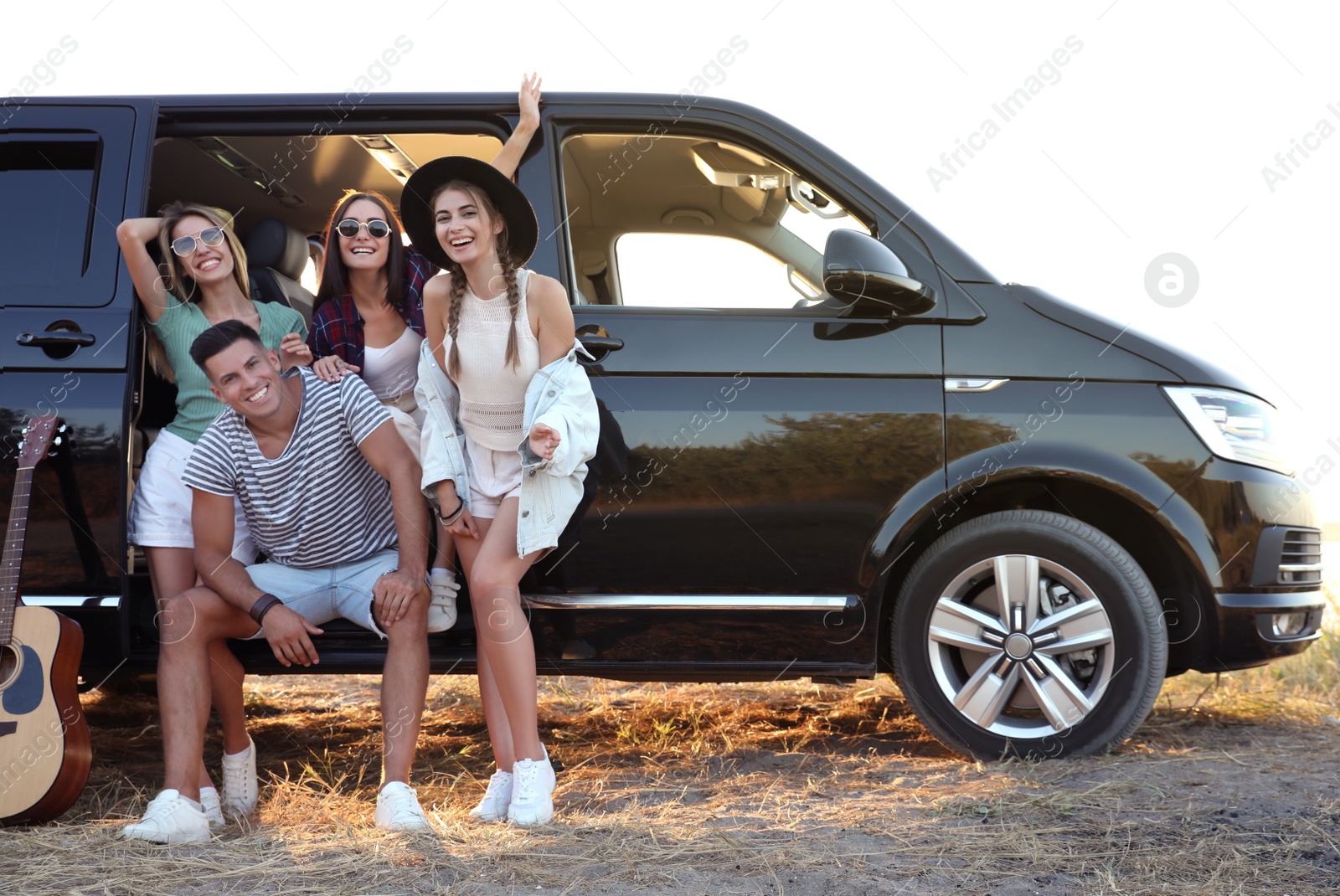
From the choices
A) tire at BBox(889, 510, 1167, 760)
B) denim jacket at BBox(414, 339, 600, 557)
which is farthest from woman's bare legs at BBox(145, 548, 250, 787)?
tire at BBox(889, 510, 1167, 760)

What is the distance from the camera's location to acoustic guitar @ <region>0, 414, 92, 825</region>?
112 inches

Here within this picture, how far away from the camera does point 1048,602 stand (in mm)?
3223

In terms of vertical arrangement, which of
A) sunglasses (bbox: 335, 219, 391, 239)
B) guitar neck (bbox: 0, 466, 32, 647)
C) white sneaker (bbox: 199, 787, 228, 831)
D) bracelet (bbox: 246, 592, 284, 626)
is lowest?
white sneaker (bbox: 199, 787, 228, 831)

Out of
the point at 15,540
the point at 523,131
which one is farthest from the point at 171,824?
the point at 523,131

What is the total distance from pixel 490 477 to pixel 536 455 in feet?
0.81

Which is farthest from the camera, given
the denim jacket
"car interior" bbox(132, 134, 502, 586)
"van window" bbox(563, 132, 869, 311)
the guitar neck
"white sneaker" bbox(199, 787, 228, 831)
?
"car interior" bbox(132, 134, 502, 586)

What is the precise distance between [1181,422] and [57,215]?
338cm

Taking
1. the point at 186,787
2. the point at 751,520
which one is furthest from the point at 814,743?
the point at 186,787

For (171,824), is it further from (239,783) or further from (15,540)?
(15,540)

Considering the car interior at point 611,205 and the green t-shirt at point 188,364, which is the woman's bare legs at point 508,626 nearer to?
the car interior at point 611,205

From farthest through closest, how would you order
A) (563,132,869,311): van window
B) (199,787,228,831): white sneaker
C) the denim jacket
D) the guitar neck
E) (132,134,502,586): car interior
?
1. (132,134,502,586): car interior
2. (563,132,869,311): van window
3. the guitar neck
4. (199,787,228,831): white sneaker
5. the denim jacket

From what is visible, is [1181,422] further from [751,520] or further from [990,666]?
[751,520]

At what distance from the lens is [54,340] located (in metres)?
3.20

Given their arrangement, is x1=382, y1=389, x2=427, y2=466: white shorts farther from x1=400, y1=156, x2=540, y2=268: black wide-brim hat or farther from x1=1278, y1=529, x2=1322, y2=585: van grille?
x1=1278, y1=529, x2=1322, y2=585: van grille
